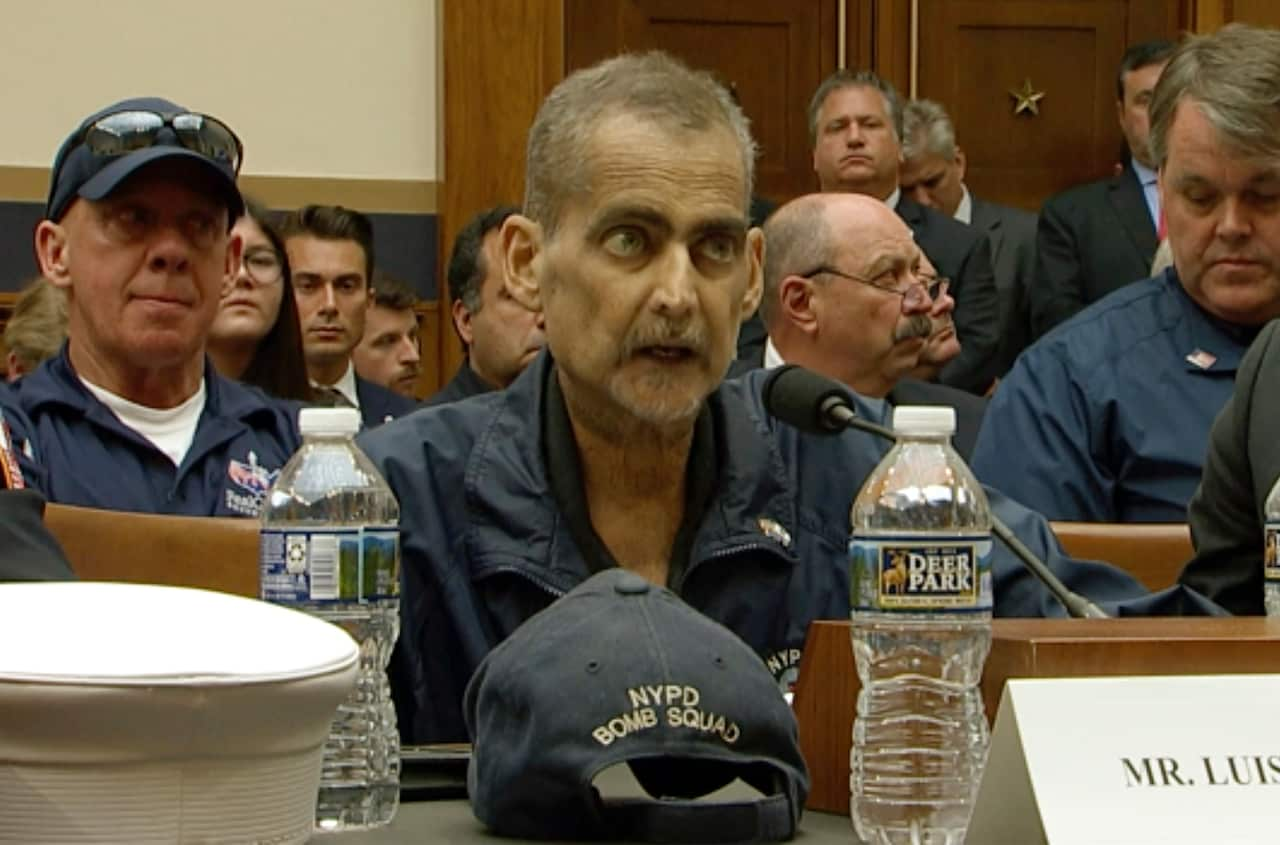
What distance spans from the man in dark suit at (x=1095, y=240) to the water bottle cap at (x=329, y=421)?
14.7 feet

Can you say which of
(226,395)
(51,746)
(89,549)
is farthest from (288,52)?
(51,746)

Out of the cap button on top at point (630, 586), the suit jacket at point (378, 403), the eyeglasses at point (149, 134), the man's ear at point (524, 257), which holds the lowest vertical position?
the suit jacket at point (378, 403)

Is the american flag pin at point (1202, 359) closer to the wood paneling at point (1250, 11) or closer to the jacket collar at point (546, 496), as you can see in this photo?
the jacket collar at point (546, 496)

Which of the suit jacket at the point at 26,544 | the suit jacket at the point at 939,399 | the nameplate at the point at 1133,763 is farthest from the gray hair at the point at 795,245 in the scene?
→ the nameplate at the point at 1133,763

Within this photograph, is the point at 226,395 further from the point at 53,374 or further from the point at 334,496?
the point at 334,496

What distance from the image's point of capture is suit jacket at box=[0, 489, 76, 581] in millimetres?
1565

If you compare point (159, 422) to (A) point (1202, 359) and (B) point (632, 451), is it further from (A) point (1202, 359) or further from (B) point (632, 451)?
(A) point (1202, 359)

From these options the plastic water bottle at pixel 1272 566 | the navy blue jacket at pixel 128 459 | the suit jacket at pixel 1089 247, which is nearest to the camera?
the plastic water bottle at pixel 1272 566

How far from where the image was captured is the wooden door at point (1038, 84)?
7.71 metres

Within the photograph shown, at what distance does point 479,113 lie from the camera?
21.9 ft

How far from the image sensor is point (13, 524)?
5.29 ft

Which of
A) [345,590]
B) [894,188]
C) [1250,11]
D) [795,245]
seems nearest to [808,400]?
[345,590]

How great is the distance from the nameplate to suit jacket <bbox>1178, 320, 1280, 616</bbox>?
Answer: 101 cm

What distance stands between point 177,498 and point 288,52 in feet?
11.7
